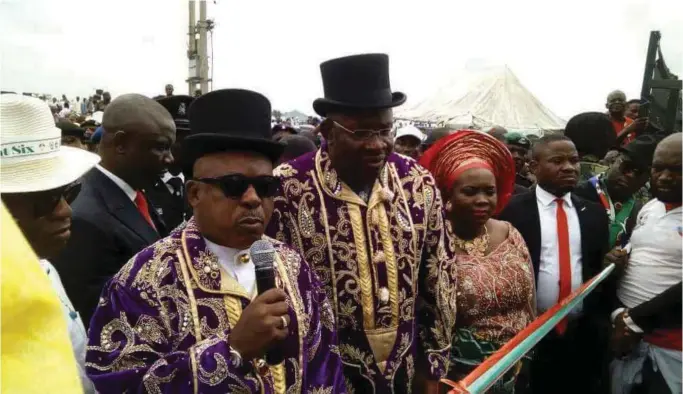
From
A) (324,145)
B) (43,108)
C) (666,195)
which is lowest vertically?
(666,195)

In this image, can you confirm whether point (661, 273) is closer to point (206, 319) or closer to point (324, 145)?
point (324, 145)

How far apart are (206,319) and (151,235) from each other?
4.62 feet

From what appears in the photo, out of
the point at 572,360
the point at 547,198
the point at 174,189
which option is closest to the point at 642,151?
the point at 547,198

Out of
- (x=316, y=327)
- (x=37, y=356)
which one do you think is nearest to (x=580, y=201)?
(x=316, y=327)

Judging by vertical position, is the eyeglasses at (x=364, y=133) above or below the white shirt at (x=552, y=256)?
above

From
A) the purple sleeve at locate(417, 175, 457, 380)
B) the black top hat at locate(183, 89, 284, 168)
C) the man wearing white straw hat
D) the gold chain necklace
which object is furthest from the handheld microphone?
the gold chain necklace

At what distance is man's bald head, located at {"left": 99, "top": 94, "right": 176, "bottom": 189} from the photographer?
3225 mm

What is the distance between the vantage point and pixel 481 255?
Answer: 10.2 feet

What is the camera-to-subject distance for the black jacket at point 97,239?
8.66 ft

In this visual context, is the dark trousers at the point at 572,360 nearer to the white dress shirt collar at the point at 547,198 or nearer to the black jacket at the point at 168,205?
the white dress shirt collar at the point at 547,198

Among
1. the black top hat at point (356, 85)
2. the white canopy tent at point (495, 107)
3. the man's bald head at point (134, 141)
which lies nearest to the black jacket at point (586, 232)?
the black top hat at point (356, 85)

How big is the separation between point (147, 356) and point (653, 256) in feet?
10.1

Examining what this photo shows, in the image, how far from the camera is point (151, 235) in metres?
3.09

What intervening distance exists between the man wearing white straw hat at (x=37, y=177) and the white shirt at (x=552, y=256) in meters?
2.82
